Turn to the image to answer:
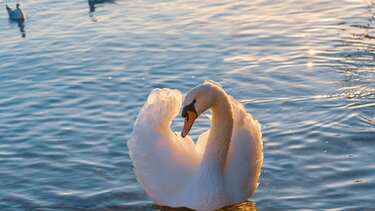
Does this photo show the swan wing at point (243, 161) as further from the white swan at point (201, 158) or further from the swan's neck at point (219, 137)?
Answer: the swan's neck at point (219, 137)

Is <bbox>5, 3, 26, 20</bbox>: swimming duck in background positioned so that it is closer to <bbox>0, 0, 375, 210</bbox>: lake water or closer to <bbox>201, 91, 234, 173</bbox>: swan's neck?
<bbox>0, 0, 375, 210</bbox>: lake water

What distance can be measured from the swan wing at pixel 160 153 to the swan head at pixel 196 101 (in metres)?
0.60

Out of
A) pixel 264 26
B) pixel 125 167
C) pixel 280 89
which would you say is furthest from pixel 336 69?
pixel 125 167

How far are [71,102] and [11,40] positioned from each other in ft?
19.4

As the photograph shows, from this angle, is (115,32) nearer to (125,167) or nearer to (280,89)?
(280,89)

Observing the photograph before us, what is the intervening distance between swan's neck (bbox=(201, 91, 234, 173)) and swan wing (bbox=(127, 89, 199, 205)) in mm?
355

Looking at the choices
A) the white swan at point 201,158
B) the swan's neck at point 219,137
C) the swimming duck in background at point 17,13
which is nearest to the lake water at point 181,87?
the swimming duck in background at point 17,13

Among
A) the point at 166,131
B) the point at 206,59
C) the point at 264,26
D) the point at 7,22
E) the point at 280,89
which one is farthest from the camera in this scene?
the point at 7,22

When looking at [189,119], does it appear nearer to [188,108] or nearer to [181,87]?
[188,108]

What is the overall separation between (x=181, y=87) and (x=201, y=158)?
436cm

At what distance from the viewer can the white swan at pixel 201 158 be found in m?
9.62

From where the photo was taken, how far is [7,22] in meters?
21.6

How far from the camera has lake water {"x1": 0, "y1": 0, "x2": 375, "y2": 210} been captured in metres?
10.5

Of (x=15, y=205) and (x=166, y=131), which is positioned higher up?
(x=166, y=131)
